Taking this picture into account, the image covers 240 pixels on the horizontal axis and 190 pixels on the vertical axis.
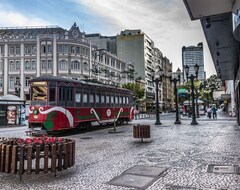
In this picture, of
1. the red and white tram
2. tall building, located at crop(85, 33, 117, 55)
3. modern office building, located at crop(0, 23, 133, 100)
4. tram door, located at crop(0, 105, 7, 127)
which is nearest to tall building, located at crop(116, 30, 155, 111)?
tall building, located at crop(85, 33, 117, 55)

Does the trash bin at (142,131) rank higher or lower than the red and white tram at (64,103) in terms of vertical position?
lower

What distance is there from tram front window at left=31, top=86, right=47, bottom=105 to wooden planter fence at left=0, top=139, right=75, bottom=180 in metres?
9.74

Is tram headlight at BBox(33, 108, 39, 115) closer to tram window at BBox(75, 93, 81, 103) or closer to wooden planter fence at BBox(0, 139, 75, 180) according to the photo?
tram window at BBox(75, 93, 81, 103)

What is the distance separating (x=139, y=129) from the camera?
40.5 ft

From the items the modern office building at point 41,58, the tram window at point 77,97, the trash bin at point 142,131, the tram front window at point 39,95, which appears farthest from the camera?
the modern office building at point 41,58

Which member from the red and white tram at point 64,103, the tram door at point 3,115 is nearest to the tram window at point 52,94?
the red and white tram at point 64,103

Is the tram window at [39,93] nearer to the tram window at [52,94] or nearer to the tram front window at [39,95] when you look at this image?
the tram front window at [39,95]

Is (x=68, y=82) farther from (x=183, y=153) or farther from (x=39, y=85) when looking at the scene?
(x=183, y=153)

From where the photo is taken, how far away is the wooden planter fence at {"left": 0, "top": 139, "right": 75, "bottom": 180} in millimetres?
5969

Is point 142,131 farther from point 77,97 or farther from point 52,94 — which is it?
point 77,97

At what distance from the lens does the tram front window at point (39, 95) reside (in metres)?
16.1

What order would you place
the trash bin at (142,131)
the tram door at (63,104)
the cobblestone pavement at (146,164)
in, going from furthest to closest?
1. the tram door at (63,104)
2. the trash bin at (142,131)
3. the cobblestone pavement at (146,164)

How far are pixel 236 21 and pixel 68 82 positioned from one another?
12970 millimetres

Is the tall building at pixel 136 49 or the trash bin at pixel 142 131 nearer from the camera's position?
the trash bin at pixel 142 131
